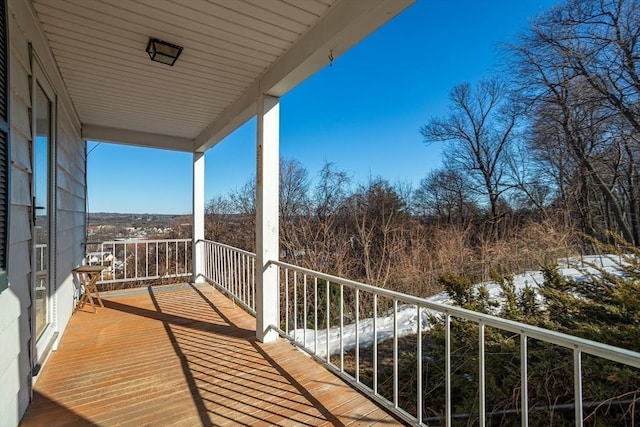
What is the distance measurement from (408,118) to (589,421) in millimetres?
10638

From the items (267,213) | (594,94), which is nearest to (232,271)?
(267,213)

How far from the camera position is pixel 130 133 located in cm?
475

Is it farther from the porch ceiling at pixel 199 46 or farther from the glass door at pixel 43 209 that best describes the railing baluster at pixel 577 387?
the glass door at pixel 43 209

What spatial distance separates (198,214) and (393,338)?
4346mm

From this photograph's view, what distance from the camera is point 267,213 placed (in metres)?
2.95

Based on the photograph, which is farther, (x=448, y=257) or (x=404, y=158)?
(x=404, y=158)

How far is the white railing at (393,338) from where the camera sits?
1.18 m

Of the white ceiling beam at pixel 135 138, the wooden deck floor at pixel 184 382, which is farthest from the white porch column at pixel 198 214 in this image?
the wooden deck floor at pixel 184 382

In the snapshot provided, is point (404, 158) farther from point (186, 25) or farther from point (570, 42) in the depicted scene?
point (186, 25)

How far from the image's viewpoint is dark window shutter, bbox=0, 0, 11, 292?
1.31 metres

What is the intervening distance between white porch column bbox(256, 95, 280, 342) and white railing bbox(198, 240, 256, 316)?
36 centimetres

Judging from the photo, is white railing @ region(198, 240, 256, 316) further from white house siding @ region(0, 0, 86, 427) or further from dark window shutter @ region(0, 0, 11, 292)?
dark window shutter @ region(0, 0, 11, 292)

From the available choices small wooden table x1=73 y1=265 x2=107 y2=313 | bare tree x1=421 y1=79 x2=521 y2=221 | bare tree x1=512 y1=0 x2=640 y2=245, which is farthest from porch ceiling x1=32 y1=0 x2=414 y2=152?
bare tree x1=421 y1=79 x2=521 y2=221

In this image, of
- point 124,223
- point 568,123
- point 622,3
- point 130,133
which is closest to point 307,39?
point 130,133
